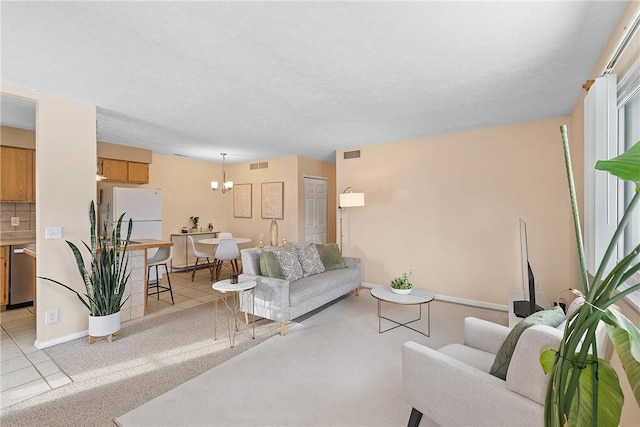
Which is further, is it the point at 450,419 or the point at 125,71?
the point at 125,71

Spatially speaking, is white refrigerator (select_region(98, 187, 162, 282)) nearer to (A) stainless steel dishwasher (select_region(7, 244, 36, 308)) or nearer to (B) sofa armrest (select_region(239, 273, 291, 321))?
(A) stainless steel dishwasher (select_region(7, 244, 36, 308))

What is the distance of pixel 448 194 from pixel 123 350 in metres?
Result: 4.60

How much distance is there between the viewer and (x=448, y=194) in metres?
4.47

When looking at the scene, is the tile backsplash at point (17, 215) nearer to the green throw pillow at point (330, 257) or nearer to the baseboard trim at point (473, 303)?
the green throw pillow at point (330, 257)

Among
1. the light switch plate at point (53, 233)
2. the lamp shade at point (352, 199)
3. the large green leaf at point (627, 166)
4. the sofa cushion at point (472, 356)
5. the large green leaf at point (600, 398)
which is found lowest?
the sofa cushion at point (472, 356)

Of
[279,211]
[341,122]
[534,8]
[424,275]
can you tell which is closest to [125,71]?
[341,122]

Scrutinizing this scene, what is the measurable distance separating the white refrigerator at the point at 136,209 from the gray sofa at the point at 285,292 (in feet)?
8.89

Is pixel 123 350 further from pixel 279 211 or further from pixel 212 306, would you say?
pixel 279 211

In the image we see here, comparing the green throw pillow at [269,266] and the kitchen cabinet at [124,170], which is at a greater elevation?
the kitchen cabinet at [124,170]

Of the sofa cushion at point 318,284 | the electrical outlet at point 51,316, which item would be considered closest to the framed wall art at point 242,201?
the sofa cushion at point 318,284

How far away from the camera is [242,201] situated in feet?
23.5

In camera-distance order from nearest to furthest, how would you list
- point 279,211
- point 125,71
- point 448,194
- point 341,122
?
Answer: 1. point 125,71
2. point 341,122
3. point 448,194
4. point 279,211

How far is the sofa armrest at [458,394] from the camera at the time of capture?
1.32 metres

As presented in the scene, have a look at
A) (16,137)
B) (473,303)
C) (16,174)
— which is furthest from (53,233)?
(473,303)
